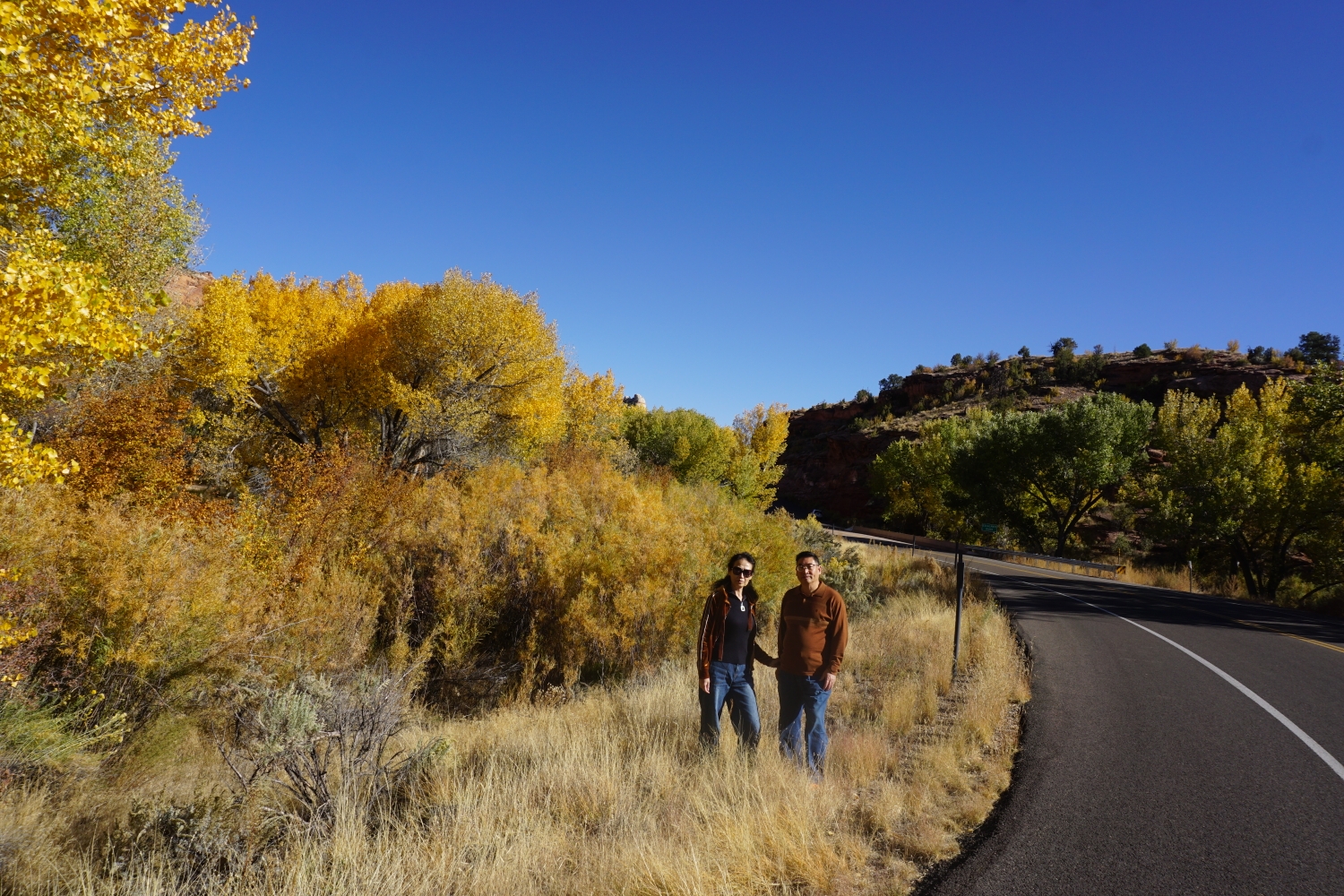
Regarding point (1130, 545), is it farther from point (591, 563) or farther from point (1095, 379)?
point (591, 563)

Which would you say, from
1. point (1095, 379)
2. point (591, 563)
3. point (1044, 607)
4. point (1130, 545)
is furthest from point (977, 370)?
point (591, 563)

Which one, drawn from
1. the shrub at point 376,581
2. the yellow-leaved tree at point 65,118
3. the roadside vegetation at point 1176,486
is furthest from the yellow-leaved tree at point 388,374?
the roadside vegetation at point 1176,486

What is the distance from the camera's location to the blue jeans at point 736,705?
5148mm

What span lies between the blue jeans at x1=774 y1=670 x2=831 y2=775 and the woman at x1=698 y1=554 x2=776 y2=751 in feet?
0.74

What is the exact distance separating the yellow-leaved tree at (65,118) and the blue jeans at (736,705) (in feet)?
17.3

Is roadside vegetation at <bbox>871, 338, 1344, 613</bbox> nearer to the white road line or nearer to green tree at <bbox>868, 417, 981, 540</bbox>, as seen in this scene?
green tree at <bbox>868, 417, 981, 540</bbox>

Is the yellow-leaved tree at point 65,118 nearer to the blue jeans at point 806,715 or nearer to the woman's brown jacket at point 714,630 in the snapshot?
the woman's brown jacket at point 714,630

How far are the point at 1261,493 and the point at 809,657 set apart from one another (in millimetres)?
30283

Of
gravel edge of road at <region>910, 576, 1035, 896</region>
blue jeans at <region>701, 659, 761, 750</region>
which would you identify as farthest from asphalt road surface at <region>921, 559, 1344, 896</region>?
blue jeans at <region>701, 659, 761, 750</region>

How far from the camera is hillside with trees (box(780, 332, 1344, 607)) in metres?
24.9

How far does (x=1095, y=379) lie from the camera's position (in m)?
62.0

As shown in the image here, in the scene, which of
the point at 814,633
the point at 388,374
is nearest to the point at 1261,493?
the point at 814,633

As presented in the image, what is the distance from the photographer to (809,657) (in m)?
4.99

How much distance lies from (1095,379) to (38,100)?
2896 inches
